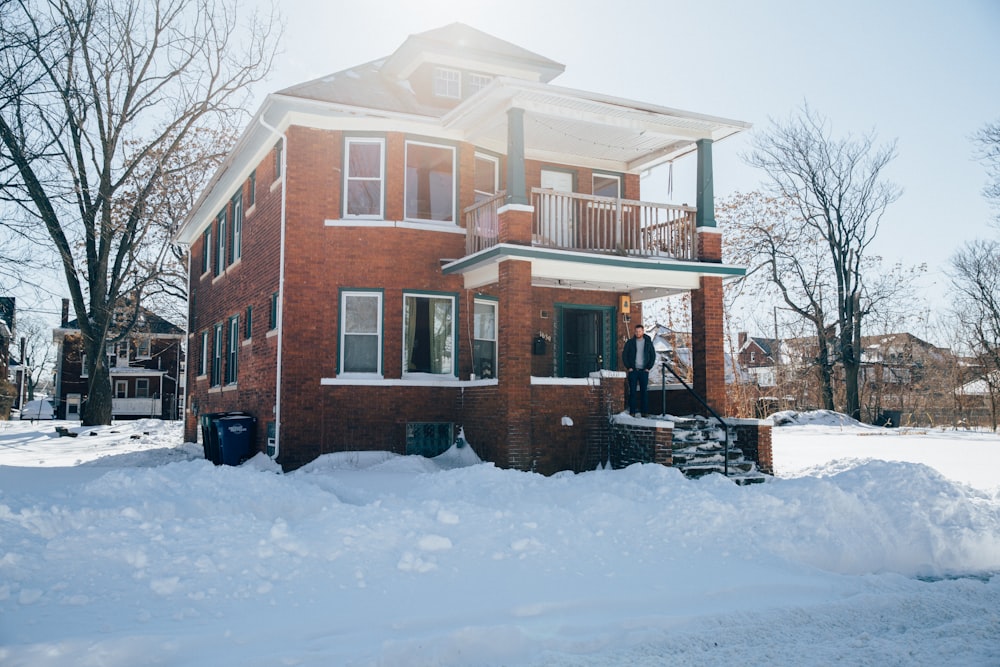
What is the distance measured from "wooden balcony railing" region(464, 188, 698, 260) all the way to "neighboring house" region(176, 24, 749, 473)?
0.14ft

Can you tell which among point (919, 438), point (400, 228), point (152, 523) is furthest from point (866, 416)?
point (152, 523)

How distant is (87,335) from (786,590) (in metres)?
28.4

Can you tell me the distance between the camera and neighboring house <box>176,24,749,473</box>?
→ 14.3 m

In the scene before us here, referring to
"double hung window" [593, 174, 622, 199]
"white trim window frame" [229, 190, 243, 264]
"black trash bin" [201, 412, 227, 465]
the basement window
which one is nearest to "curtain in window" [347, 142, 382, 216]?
the basement window

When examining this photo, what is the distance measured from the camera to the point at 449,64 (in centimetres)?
1803

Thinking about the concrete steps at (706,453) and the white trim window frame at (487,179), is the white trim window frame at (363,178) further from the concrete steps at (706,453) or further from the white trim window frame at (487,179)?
the concrete steps at (706,453)

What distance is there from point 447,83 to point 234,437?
29.4ft

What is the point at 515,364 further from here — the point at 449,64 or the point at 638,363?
the point at 449,64

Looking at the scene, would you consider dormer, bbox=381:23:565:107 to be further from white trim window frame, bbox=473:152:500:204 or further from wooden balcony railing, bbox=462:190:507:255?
wooden balcony railing, bbox=462:190:507:255

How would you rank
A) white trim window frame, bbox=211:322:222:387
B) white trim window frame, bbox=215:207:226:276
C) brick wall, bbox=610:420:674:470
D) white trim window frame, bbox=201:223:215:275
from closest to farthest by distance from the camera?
1. brick wall, bbox=610:420:674:470
2. white trim window frame, bbox=211:322:222:387
3. white trim window frame, bbox=215:207:226:276
4. white trim window frame, bbox=201:223:215:275

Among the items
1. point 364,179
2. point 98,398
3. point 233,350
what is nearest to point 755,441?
point 364,179

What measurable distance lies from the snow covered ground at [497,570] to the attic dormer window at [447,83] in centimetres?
969

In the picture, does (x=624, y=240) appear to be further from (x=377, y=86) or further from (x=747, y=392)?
(x=747, y=392)

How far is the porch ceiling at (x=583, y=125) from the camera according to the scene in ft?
46.2
